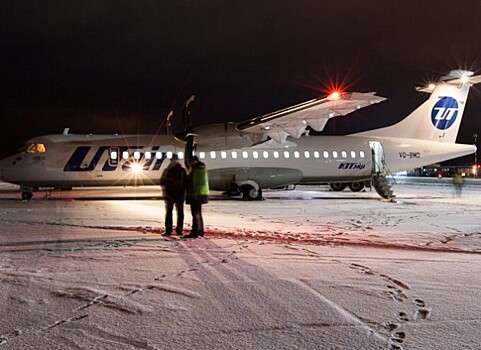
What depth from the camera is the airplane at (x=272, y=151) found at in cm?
1938

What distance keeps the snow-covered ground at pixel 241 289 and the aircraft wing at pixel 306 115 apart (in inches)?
259

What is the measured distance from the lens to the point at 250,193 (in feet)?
67.7

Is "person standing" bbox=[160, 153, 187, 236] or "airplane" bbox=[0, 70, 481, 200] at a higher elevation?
"airplane" bbox=[0, 70, 481, 200]

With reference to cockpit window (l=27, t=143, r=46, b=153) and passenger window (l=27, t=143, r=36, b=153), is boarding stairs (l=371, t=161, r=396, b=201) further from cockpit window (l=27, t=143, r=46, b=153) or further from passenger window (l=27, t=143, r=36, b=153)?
passenger window (l=27, t=143, r=36, b=153)

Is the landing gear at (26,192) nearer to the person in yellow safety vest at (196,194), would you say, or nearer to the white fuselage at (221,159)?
the white fuselage at (221,159)

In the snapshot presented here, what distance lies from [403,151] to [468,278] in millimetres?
18902

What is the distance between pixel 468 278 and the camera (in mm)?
5910

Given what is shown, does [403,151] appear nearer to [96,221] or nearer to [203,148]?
[203,148]

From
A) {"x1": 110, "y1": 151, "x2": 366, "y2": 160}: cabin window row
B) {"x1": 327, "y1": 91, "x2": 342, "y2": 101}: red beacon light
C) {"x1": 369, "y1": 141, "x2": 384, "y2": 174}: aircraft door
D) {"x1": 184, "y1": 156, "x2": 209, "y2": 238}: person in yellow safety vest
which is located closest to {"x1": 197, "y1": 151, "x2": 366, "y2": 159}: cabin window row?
{"x1": 110, "y1": 151, "x2": 366, "y2": 160}: cabin window row

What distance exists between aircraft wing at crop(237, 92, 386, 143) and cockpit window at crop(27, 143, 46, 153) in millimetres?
8242

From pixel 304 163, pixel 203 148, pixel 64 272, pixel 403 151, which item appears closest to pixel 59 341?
pixel 64 272

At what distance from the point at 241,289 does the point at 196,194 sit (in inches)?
169

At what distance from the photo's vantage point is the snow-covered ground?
3.90 m

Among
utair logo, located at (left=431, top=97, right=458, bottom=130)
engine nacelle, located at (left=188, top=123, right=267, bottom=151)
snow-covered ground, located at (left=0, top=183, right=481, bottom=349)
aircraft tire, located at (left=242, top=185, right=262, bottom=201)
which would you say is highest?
utair logo, located at (left=431, top=97, right=458, bottom=130)
